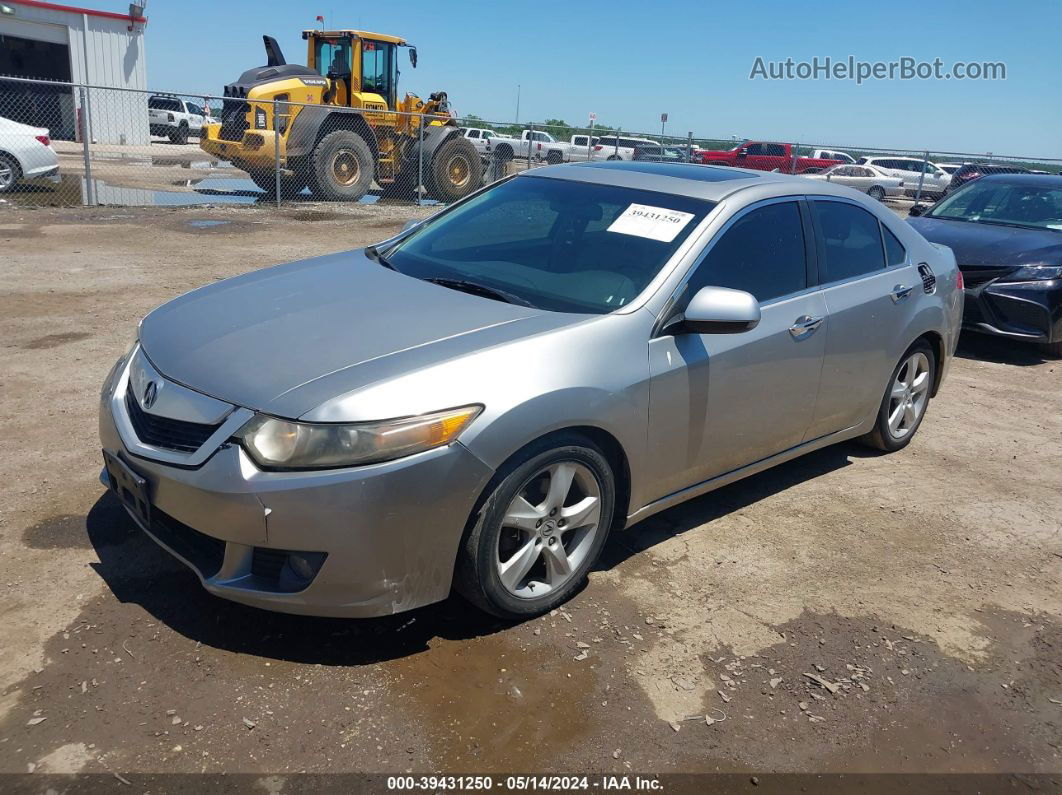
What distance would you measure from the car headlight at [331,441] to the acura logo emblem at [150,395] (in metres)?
0.51

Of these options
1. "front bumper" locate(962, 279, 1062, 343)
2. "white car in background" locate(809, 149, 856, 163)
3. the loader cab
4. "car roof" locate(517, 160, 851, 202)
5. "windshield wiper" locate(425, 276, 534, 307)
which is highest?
the loader cab

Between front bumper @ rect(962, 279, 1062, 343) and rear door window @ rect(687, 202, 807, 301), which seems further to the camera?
front bumper @ rect(962, 279, 1062, 343)

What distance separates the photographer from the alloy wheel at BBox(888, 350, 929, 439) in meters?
5.04

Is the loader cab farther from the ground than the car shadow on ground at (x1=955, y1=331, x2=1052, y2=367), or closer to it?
farther from the ground

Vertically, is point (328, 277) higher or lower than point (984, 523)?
higher

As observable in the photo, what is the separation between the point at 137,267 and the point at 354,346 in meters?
7.43

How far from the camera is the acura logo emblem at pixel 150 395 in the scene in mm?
3006

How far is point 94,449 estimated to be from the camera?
445 cm

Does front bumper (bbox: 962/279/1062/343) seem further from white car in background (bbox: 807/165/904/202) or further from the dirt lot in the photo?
white car in background (bbox: 807/165/904/202)

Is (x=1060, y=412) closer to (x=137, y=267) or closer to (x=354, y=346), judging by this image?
(x=354, y=346)

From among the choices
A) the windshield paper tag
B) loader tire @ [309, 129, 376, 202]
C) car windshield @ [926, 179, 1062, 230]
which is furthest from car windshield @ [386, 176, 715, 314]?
loader tire @ [309, 129, 376, 202]

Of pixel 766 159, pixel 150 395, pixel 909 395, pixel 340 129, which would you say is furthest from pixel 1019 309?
pixel 766 159

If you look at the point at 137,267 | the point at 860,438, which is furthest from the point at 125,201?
the point at 860,438

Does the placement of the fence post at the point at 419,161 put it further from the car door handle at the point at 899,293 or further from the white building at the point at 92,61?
the white building at the point at 92,61
